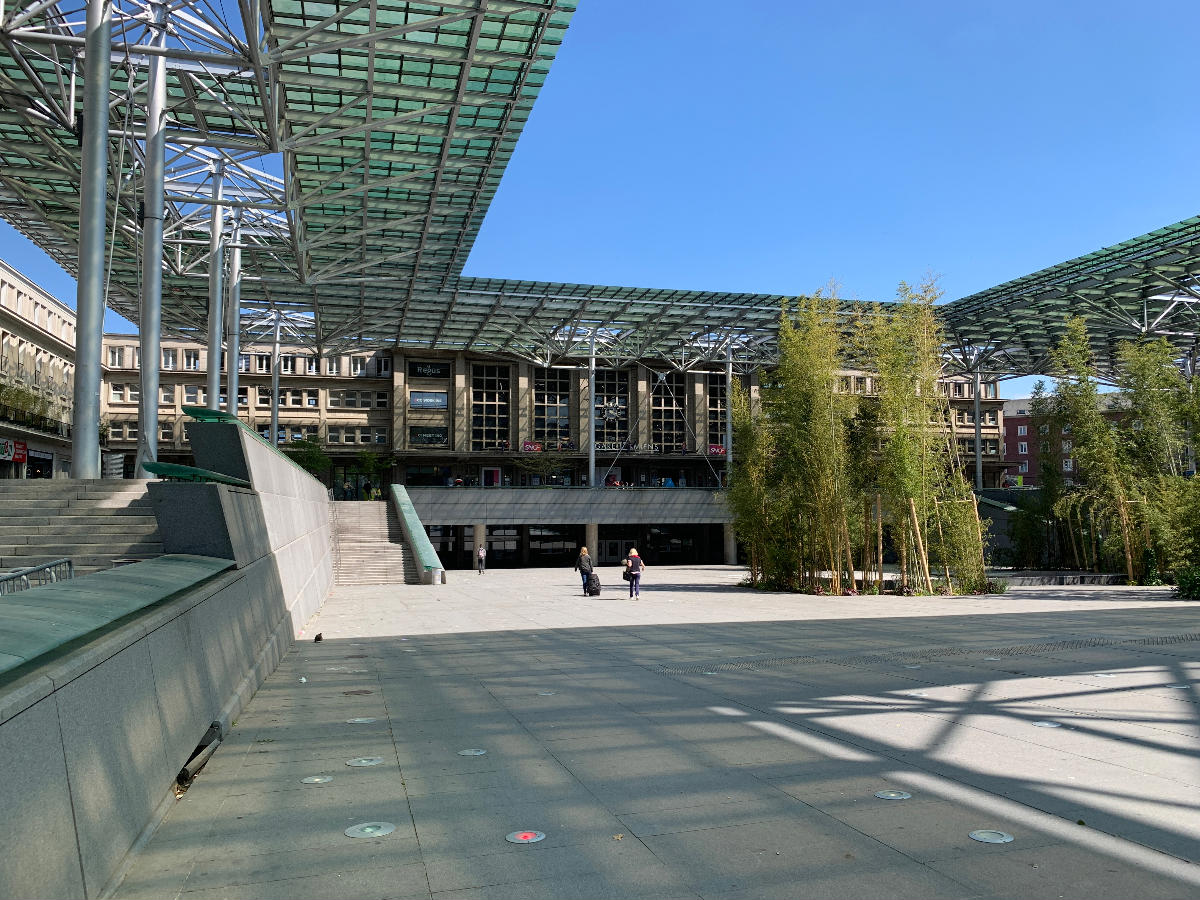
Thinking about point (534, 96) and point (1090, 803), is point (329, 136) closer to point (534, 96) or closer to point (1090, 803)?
point (534, 96)

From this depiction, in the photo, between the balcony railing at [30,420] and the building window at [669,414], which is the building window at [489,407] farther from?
the balcony railing at [30,420]

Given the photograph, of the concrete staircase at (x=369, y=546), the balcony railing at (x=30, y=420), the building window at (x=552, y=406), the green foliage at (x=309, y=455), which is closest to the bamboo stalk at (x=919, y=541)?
the concrete staircase at (x=369, y=546)

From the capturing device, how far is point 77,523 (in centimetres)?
1185

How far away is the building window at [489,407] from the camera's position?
59156 millimetres

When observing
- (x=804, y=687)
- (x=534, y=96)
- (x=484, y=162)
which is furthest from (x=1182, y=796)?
(x=484, y=162)

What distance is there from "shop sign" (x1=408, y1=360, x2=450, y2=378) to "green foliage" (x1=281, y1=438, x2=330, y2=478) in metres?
7.88

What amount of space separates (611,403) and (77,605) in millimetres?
55545

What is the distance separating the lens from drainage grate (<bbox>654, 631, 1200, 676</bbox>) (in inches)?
403

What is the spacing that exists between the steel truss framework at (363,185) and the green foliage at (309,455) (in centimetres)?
593

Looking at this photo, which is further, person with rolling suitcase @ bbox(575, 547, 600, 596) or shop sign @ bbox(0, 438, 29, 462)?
shop sign @ bbox(0, 438, 29, 462)

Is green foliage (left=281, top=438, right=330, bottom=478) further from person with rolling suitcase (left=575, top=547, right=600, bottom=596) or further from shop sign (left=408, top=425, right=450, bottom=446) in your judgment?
person with rolling suitcase (left=575, top=547, right=600, bottom=596)

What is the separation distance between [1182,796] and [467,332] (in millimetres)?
48682

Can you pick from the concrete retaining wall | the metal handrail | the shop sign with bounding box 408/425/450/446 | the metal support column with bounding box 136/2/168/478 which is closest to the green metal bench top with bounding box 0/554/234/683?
the concrete retaining wall

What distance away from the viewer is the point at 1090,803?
197 inches
